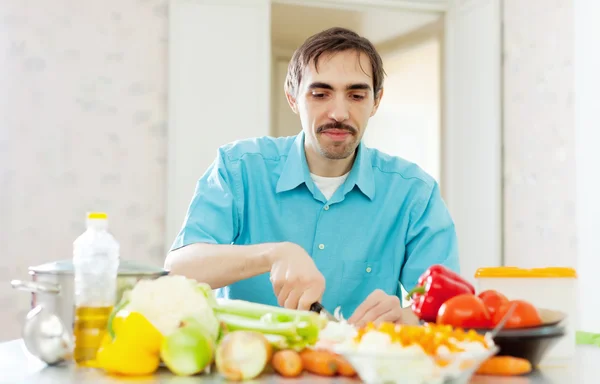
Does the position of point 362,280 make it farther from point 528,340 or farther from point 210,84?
point 210,84

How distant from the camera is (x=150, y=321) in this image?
1.02 metres

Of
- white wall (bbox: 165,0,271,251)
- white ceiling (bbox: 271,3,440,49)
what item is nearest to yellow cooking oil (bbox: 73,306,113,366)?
white wall (bbox: 165,0,271,251)

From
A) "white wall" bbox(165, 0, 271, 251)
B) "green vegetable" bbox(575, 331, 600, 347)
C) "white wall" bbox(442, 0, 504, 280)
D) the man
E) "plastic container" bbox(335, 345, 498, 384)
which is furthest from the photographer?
"white wall" bbox(165, 0, 271, 251)

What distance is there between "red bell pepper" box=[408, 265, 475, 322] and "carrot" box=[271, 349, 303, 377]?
0.26 metres

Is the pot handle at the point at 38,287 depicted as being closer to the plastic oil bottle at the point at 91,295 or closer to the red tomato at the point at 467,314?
the plastic oil bottle at the point at 91,295

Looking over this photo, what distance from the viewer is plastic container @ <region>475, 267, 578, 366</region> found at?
111cm

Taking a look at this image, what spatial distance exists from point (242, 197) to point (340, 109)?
35cm

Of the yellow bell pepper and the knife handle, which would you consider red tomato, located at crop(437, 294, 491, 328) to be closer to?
the knife handle

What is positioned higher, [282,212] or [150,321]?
[282,212]

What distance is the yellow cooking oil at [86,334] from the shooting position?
107 cm

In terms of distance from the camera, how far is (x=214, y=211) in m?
1.86

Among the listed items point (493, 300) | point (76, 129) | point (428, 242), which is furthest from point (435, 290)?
point (76, 129)

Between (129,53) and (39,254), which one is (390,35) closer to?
(129,53)

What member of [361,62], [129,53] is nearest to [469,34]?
[129,53]
